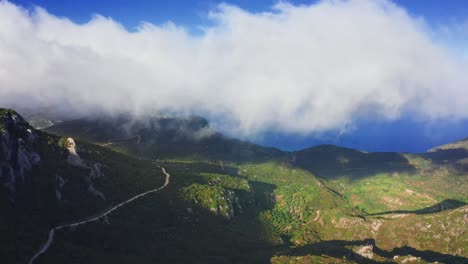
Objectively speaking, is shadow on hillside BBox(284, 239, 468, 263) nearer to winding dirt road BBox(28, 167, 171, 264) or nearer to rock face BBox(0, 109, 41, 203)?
winding dirt road BBox(28, 167, 171, 264)

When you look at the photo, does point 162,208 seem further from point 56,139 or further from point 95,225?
point 56,139

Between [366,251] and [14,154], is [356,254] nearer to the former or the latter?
[366,251]

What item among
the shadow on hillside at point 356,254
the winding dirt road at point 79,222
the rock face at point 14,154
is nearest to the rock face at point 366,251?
the shadow on hillside at point 356,254

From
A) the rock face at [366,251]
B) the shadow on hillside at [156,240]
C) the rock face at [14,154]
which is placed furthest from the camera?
the rock face at [366,251]

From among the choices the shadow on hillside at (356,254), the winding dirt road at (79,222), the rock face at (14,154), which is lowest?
the shadow on hillside at (356,254)

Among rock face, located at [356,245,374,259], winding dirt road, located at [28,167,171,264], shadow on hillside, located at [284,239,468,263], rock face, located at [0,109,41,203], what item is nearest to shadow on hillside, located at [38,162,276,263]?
winding dirt road, located at [28,167,171,264]

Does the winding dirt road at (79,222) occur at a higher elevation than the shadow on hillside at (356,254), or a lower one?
higher

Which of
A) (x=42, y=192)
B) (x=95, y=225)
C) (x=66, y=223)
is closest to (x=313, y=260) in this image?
(x=95, y=225)

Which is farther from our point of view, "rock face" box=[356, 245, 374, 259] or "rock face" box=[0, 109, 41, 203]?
"rock face" box=[356, 245, 374, 259]

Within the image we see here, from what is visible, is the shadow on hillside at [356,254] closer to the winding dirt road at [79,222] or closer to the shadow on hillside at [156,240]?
the shadow on hillside at [156,240]

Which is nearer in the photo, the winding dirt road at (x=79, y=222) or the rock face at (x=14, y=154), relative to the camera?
the winding dirt road at (x=79, y=222)
